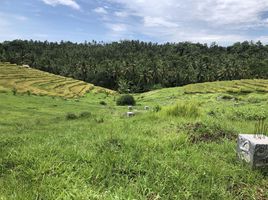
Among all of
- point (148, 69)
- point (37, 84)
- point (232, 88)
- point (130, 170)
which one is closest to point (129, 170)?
point (130, 170)

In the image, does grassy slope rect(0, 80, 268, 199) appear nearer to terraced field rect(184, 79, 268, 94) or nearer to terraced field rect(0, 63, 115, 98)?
terraced field rect(0, 63, 115, 98)

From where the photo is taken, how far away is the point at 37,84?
77.8 m

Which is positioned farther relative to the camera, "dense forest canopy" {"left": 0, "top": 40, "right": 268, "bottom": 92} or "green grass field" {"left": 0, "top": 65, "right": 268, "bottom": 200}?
"dense forest canopy" {"left": 0, "top": 40, "right": 268, "bottom": 92}

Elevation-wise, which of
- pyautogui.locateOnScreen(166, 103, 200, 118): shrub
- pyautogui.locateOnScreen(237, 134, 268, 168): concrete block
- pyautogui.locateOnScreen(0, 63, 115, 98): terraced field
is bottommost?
pyautogui.locateOnScreen(0, 63, 115, 98): terraced field

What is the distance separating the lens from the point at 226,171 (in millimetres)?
6258

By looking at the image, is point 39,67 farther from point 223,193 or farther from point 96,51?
point 223,193

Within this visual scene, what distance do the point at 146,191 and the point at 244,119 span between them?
10.2 m

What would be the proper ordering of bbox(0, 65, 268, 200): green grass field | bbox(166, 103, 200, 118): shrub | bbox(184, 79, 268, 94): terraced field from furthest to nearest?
bbox(184, 79, 268, 94): terraced field → bbox(166, 103, 200, 118): shrub → bbox(0, 65, 268, 200): green grass field

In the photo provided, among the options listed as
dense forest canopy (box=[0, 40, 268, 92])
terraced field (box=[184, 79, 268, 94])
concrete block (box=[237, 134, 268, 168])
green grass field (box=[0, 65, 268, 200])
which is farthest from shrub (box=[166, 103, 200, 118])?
dense forest canopy (box=[0, 40, 268, 92])

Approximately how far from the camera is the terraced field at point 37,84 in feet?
228

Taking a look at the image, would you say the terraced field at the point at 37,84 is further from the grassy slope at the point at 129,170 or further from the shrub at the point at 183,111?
the grassy slope at the point at 129,170

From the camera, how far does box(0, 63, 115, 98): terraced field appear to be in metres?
69.6

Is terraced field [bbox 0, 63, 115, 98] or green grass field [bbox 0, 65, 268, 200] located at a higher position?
green grass field [bbox 0, 65, 268, 200]

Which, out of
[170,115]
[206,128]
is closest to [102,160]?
[206,128]
